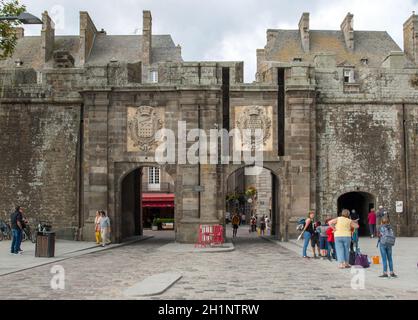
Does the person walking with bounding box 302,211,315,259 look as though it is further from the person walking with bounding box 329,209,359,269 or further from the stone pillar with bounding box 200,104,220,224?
the stone pillar with bounding box 200,104,220,224

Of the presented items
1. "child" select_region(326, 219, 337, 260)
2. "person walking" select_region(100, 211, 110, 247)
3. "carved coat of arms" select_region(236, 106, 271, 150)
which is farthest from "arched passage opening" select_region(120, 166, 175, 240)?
"child" select_region(326, 219, 337, 260)

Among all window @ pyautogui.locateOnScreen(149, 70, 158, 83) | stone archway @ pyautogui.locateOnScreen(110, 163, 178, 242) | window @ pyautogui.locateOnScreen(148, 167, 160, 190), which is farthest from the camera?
window @ pyautogui.locateOnScreen(149, 70, 158, 83)

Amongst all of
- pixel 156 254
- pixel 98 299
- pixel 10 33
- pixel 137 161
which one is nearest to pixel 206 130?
pixel 137 161

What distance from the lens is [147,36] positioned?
52.2 meters

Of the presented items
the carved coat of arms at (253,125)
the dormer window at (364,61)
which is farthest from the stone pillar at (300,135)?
the dormer window at (364,61)

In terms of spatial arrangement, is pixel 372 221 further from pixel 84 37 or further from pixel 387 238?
pixel 84 37

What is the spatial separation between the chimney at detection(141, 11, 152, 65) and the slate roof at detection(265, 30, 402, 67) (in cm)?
1026

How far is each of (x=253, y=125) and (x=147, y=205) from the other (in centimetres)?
2130

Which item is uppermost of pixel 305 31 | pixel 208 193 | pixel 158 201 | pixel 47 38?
pixel 305 31

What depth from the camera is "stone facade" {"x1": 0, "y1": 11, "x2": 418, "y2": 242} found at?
24766 millimetres

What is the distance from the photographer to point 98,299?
10.0 metres

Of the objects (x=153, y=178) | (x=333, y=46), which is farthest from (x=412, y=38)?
(x=153, y=178)

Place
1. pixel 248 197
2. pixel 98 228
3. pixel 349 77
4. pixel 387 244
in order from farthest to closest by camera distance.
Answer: pixel 248 197, pixel 349 77, pixel 98 228, pixel 387 244
